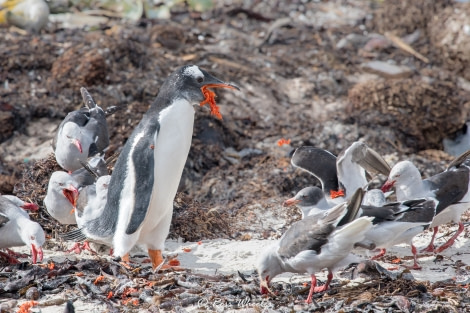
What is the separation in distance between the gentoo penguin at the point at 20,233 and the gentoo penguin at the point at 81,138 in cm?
153

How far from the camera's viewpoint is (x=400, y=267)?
7.41m

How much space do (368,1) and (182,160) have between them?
11.3m

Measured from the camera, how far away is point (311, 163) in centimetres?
902

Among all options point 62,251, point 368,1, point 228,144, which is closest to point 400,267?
point 62,251

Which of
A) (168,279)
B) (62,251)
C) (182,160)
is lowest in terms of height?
(62,251)

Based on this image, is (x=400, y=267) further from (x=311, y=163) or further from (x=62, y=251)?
(x=62, y=251)

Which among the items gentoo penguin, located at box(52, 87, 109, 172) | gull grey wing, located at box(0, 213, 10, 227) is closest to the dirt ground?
gentoo penguin, located at box(52, 87, 109, 172)

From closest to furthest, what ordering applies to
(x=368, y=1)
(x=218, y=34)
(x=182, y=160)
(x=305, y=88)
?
(x=182, y=160), (x=305, y=88), (x=218, y=34), (x=368, y=1)

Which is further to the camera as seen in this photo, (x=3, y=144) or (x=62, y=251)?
(x=3, y=144)

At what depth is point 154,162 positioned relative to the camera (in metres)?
6.86

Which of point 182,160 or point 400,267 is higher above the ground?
point 182,160

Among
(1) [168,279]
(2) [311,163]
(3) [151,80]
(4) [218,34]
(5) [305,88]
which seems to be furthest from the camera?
(4) [218,34]

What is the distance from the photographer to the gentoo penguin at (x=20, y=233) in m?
7.43

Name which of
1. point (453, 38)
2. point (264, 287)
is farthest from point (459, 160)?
point (453, 38)
